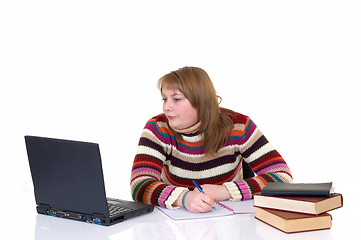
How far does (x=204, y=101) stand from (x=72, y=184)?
2.57ft

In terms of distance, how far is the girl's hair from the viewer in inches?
99.2

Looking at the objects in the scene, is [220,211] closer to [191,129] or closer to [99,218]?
[99,218]

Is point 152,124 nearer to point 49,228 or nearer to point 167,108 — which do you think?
point 167,108

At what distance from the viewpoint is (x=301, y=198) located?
1930 mm

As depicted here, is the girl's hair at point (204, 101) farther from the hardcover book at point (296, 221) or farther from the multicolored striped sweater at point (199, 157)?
the hardcover book at point (296, 221)

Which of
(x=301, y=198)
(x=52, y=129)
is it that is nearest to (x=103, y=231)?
(x=301, y=198)

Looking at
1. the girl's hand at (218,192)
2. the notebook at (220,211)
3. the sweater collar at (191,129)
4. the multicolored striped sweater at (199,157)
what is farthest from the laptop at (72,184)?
the sweater collar at (191,129)

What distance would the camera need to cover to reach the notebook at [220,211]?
6.78 feet

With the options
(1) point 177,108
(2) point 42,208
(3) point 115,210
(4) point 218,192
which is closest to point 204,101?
(1) point 177,108

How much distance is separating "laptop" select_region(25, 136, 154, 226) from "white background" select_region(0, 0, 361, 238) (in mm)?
2486

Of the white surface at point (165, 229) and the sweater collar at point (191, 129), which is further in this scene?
the sweater collar at point (191, 129)

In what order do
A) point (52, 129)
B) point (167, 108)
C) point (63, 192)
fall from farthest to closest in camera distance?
point (52, 129) < point (167, 108) < point (63, 192)

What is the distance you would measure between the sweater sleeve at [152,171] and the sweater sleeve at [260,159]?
0.36 metres

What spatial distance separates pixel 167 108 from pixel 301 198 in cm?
79
